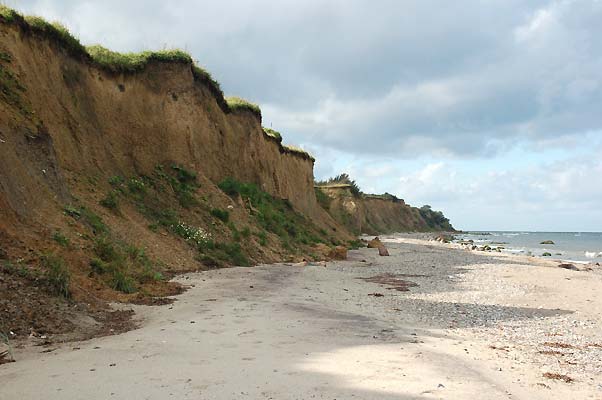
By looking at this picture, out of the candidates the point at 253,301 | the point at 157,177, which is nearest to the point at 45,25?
the point at 157,177

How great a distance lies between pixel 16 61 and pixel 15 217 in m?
7.44

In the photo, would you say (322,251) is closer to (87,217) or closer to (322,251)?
(322,251)

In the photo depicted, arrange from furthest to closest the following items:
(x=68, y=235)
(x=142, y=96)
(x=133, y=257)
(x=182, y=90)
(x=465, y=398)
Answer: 1. (x=182, y=90)
2. (x=142, y=96)
3. (x=133, y=257)
4. (x=68, y=235)
5. (x=465, y=398)

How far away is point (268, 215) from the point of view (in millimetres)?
23219

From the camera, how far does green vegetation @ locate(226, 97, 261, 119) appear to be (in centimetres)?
2749

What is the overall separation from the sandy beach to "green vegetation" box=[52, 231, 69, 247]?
7.71 ft

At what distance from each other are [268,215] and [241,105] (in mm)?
8336

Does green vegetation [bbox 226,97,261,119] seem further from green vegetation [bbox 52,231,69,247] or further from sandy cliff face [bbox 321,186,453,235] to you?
sandy cliff face [bbox 321,186,453,235]

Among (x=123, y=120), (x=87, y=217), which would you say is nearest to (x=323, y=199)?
(x=123, y=120)

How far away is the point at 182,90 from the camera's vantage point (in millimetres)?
21594

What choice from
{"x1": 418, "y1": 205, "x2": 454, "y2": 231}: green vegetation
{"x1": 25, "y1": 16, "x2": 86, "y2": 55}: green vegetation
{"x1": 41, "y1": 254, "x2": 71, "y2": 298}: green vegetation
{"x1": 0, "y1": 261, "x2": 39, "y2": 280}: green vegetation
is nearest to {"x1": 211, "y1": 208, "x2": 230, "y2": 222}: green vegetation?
{"x1": 25, "y1": 16, "x2": 86, "y2": 55}: green vegetation

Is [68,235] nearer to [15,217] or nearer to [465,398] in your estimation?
[15,217]

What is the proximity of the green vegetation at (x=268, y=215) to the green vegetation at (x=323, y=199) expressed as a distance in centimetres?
2382

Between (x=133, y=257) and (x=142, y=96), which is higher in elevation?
(x=142, y=96)
